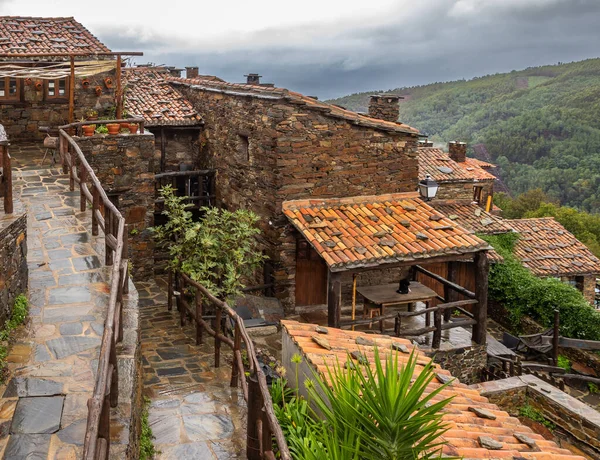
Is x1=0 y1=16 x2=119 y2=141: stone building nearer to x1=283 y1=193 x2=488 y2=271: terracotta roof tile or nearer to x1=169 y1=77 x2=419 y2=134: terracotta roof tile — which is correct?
x1=169 y1=77 x2=419 y2=134: terracotta roof tile

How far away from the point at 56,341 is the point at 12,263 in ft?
3.33

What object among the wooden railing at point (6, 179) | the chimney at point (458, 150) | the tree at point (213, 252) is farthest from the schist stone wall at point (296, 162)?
the chimney at point (458, 150)

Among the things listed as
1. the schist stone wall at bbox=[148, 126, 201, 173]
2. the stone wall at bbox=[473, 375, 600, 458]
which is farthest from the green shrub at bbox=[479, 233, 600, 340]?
the schist stone wall at bbox=[148, 126, 201, 173]

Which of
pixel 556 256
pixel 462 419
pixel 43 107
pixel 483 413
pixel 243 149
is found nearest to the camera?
pixel 462 419

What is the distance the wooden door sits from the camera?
12.0 m

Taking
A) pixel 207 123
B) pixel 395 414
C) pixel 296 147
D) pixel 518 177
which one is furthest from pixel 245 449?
pixel 518 177

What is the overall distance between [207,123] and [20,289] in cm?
925

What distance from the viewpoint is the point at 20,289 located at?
6527 mm

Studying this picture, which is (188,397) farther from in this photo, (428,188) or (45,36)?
(45,36)

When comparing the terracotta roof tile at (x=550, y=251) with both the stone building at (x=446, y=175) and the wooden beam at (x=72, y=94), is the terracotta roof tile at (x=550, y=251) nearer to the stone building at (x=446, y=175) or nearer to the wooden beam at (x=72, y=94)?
the stone building at (x=446, y=175)

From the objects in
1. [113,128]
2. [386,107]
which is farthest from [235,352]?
[386,107]

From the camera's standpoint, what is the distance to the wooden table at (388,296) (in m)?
11.0

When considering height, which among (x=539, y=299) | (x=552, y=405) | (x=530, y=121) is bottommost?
(x=552, y=405)

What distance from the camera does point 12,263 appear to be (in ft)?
20.5
